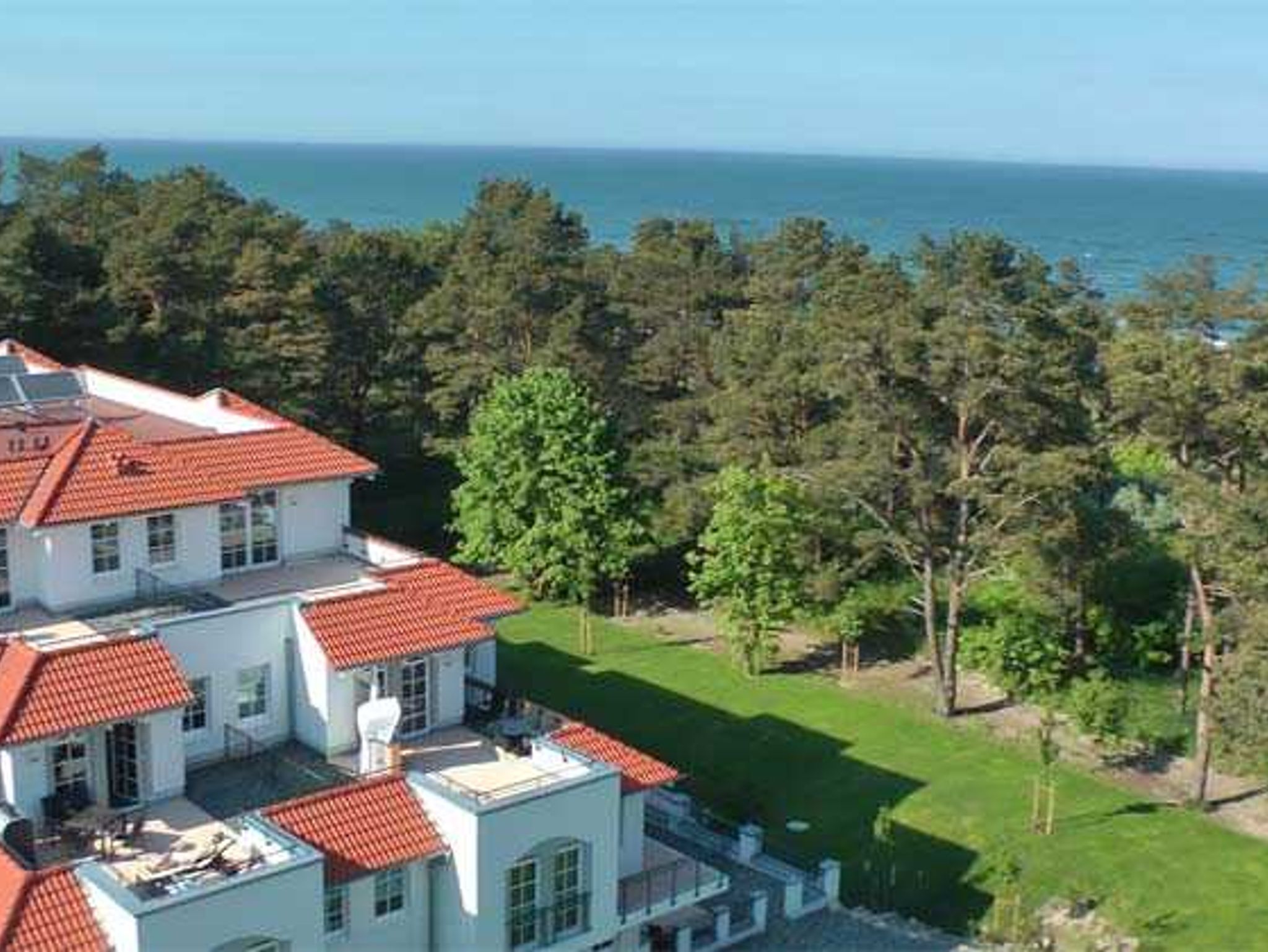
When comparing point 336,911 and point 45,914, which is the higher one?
point 45,914

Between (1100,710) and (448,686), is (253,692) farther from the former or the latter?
(1100,710)

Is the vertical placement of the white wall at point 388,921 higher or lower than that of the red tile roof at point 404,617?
lower

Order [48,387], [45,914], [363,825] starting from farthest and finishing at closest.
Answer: [48,387] → [363,825] → [45,914]

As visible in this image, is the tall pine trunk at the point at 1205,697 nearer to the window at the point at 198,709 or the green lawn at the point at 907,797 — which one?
the green lawn at the point at 907,797

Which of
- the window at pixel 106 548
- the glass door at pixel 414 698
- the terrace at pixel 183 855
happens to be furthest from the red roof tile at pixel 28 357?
the terrace at pixel 183 855

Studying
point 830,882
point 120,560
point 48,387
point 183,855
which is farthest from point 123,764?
point 830,882

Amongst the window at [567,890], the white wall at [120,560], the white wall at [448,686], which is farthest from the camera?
the white wall at [448,686]

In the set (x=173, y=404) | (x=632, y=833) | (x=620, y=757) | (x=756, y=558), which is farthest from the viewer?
(x=756, y=558)

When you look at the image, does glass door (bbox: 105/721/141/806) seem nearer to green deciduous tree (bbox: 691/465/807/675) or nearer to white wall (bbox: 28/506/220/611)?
white wall (bbox: 28/506/220/611)
